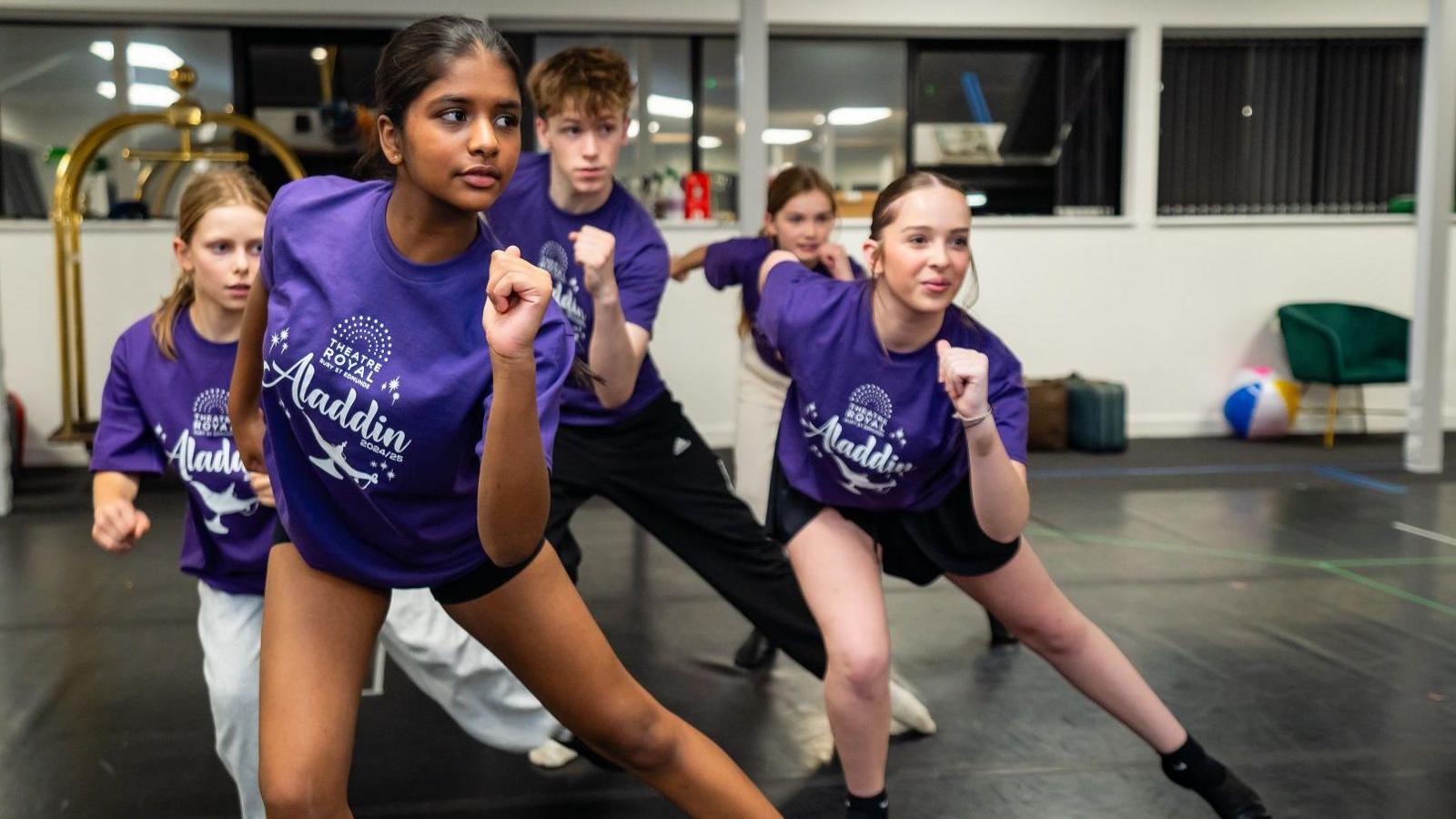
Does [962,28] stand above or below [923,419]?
above

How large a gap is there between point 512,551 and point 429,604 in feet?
4.10

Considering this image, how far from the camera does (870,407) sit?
2.26m

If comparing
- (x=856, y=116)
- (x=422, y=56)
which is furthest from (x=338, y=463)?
(x=856, y=116)

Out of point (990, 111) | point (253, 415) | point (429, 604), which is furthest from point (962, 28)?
point (253, 415)

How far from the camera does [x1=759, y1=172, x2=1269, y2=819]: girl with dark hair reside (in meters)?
2.22

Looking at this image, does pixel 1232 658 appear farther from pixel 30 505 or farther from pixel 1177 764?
pixel 30 505

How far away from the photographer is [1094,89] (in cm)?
831

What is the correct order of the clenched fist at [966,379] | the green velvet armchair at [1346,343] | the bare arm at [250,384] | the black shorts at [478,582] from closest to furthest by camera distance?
the black shorts at [478,582], the bare arm at [250,384], the clenched fist at [966,379], the green velvet armchair at [1346,343]

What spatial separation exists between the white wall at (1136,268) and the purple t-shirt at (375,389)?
6097 millimetres

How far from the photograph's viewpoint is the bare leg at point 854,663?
220 centimetres

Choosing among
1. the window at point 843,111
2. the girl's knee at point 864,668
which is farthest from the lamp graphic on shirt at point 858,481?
the window at point 843,111

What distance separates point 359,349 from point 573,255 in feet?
3.93

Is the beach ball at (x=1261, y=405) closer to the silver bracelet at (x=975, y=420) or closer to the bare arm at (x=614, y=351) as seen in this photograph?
the bare arm at (x=614, y=351)

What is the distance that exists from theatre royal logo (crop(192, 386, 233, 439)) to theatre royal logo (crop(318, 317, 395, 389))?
2.50 feet
